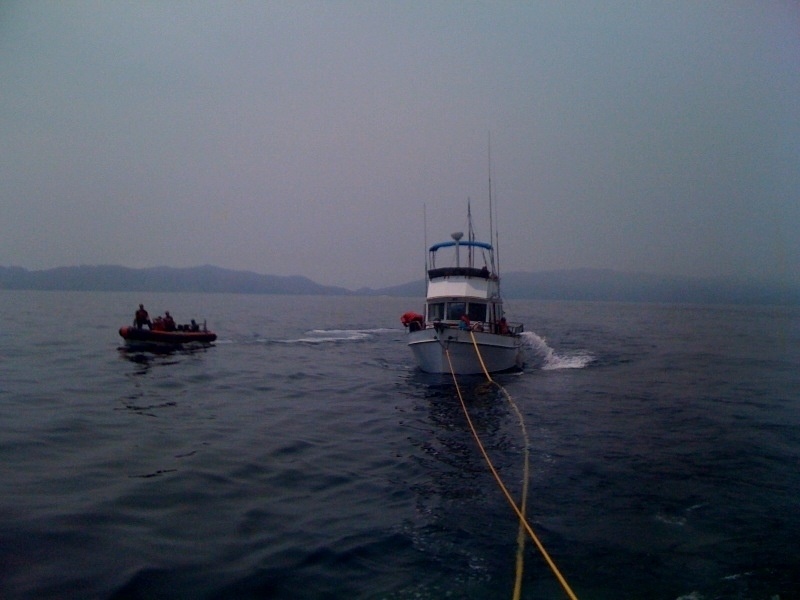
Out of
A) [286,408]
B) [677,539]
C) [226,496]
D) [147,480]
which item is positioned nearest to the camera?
[677,539]

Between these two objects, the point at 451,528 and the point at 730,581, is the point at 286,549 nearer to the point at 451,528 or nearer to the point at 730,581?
the point at 451,528

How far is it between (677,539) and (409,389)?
14.9 metres

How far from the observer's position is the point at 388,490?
35.4 ft

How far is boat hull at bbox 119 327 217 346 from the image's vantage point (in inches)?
1340

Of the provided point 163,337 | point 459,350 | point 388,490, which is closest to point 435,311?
point 459,350

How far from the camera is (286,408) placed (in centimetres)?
1894

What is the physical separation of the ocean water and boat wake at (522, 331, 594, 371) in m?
7.10

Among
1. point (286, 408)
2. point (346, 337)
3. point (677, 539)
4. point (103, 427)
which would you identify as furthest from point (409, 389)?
point (346, 337)

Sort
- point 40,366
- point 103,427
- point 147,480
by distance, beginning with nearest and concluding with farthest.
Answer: point 147,480
point 103,427
point 40,366

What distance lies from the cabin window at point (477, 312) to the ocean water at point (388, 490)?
11.9 ft

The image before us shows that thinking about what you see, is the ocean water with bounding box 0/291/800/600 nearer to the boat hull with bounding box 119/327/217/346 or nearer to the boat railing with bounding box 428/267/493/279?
the boat railing with bounding box 428/267/493/279

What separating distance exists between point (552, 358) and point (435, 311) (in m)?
10.5

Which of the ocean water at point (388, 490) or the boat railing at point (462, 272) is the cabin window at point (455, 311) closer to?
the boat railing at point (462, 272)

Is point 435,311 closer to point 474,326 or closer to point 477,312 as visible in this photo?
point 477,312
